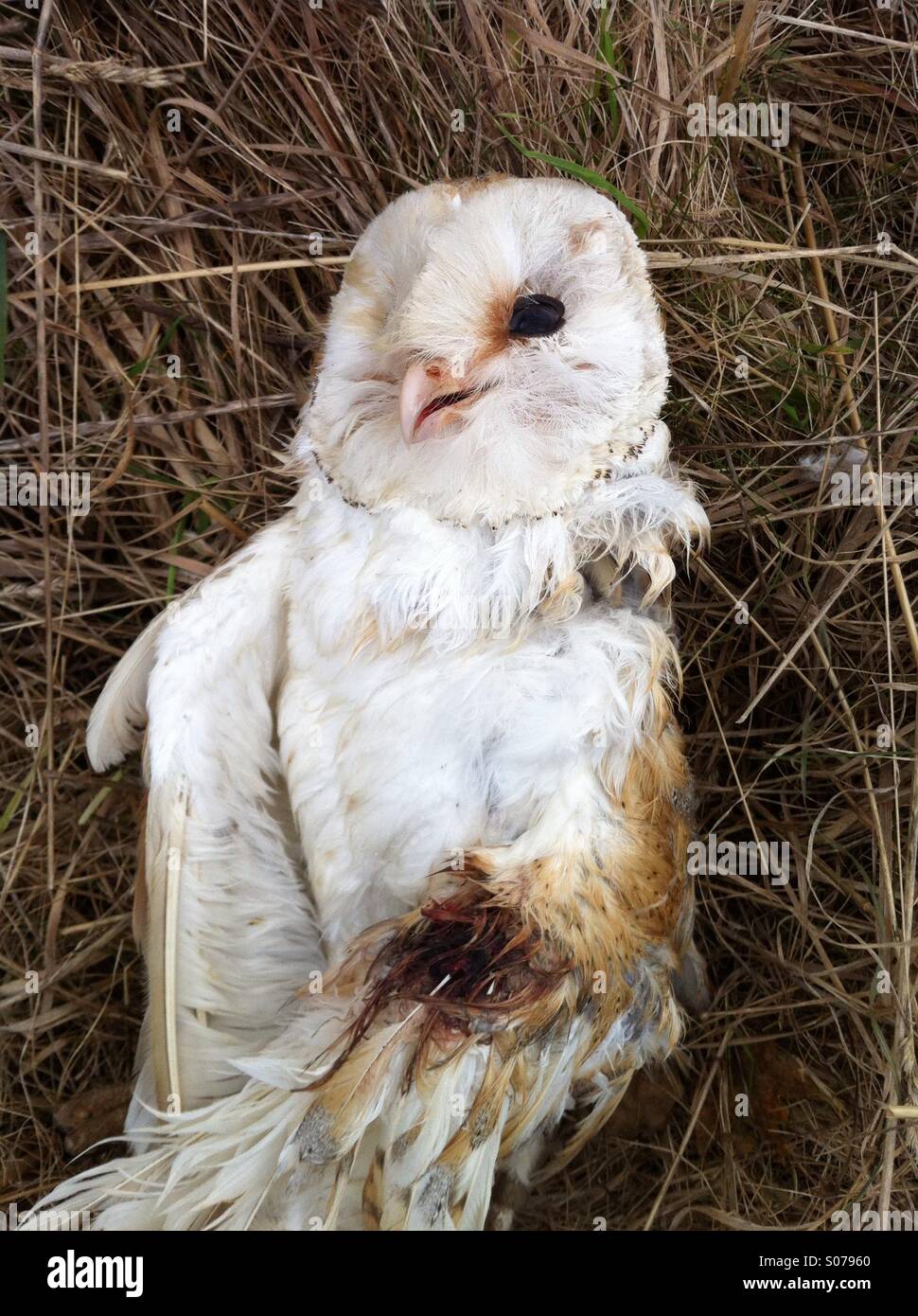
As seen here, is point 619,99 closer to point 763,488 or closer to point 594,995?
point 763,488

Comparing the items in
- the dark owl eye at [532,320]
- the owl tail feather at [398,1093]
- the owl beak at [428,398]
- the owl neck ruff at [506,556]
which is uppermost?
the dark owl eye at [532,320]

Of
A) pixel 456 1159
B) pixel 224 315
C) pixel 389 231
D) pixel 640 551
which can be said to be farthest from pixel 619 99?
pixel 456 1159

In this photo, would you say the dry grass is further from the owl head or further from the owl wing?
the owl head

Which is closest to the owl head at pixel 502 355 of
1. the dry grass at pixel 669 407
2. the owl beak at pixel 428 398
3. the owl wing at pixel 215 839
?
the owl beak at pixel 428 398

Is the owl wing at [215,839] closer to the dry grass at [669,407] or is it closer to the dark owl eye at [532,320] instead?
the dry grass at [669,407]

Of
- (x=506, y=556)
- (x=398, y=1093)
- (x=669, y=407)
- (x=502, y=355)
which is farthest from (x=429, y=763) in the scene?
(x=669, y=407)

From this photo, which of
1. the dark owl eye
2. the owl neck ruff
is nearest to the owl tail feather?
the owl neck ruff

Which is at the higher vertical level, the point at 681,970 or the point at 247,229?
the point at 247,229

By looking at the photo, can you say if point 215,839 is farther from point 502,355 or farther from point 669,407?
point 669,407
